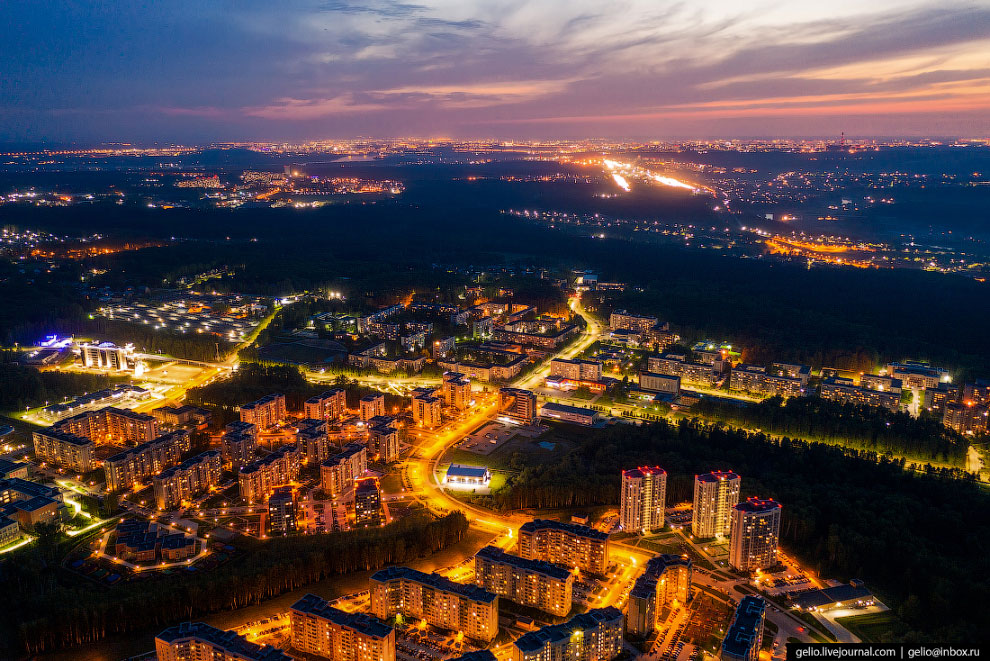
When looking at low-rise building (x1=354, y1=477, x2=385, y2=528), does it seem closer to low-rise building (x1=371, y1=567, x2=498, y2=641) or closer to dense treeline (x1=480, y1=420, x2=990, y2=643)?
dense treeline (x1=480, y1=420, x2=990, y2=643)

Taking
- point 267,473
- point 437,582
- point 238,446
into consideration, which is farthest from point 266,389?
point 437,582

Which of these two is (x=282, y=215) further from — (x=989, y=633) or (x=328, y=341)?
(x=989, y=633)

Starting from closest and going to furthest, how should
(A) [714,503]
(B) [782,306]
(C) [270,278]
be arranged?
(A) [714,503] < (B) [782,306] < (C) [270,278]

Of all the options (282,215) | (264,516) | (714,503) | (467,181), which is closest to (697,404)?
(714,503)

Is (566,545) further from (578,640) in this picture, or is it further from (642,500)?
(578,640)

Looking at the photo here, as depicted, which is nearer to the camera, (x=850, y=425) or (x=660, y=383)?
(x=850, y=425)

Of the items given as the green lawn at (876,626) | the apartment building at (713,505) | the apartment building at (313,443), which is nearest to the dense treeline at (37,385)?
the apartment building at (313,443)
